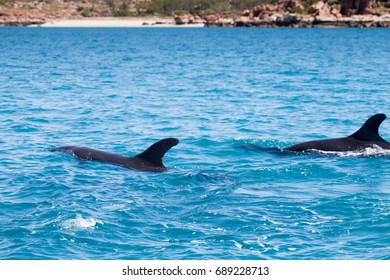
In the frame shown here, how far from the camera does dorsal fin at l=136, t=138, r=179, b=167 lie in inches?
795

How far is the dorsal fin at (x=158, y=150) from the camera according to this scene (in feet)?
66.3

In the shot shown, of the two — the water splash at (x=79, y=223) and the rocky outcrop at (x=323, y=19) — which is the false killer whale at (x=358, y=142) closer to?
the water splash at (x=79, y=223)

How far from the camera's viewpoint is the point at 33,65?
69062 mm

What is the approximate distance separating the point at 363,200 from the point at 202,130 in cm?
1210

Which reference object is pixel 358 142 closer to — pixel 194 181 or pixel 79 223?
pixel 194 181

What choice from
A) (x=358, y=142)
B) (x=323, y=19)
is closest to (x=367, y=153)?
(x=358, y=142)

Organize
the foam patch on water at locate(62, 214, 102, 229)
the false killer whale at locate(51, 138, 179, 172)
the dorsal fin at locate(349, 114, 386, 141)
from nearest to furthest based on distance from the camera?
1. the foam patch on water at locate(62, 214, 102, 229)
2. the false killer whale at locate(51, 138, 179, 172)
3. the dorsal fin at locate(349, 114, 386, 141)

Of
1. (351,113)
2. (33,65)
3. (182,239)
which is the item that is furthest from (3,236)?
(33,65)

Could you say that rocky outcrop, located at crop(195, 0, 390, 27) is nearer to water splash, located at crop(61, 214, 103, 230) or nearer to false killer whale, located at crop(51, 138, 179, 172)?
false killer whale, located at crop(51, 138, 179, 172)

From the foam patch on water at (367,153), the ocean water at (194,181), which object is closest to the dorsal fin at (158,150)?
the ocean water at (194,181)

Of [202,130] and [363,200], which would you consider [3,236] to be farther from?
[202,130]

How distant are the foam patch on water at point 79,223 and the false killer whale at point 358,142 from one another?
9552 mm

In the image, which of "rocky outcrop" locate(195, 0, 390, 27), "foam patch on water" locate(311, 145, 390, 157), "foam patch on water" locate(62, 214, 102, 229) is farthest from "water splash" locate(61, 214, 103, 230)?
"rocky outcrop" locate(195, 0, 390, 27)

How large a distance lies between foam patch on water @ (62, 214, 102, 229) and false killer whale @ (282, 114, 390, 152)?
31.3ft
